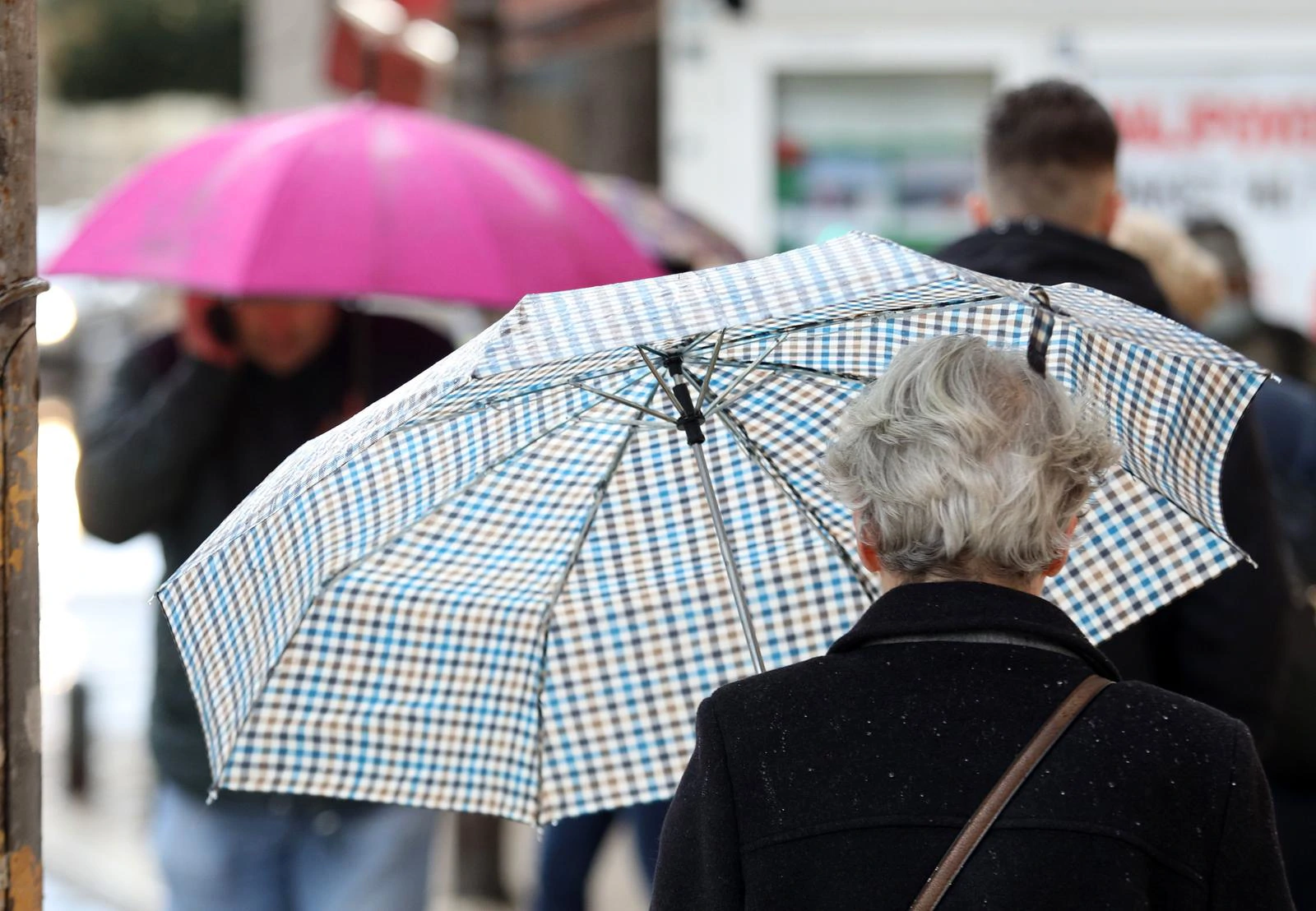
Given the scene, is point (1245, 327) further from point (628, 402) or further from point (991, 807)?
point (991, 807)

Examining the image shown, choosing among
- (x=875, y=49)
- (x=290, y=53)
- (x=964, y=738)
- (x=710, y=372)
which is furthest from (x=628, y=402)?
(x=290, y=53)

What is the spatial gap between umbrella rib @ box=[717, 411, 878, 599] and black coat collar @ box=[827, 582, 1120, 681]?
67 centimetres

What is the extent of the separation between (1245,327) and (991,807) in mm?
3293

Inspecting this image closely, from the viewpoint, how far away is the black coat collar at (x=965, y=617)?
179 centimetres

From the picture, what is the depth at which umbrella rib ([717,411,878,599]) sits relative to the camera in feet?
8.13

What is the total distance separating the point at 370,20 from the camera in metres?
4.82

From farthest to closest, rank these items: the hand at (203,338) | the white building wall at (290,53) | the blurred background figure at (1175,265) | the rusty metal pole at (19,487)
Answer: the white building wall at (290,53), the blurred background figure at (1175,265), the hand at (203,338), the rusty metal pole at (19,487)

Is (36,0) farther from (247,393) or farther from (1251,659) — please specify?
(1251,659)

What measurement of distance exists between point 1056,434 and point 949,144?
632 cm

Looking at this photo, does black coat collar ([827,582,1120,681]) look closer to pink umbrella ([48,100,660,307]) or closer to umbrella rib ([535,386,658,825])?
umbrella rib ([535,386,658,825])

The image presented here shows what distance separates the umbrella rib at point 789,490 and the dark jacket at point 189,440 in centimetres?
136

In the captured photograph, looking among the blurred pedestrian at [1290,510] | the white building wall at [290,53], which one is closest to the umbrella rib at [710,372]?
the blurred pedestrian at [1290,510]

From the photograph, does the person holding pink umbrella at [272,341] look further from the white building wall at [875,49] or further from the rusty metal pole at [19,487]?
the white building wall at [875,49]

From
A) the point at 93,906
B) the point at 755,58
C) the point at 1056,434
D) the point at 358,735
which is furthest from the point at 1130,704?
the point at 755,58
